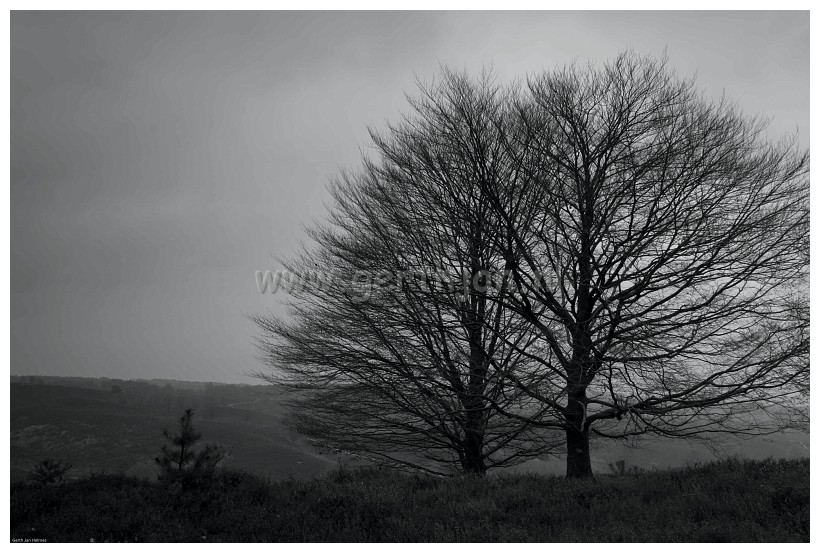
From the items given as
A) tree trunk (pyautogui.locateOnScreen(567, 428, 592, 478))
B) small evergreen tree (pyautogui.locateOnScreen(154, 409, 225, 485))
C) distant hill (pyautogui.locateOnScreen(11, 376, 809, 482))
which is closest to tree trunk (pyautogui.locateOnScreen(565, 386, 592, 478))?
tree trunk (pyautogui.locateOnScreen(567, 428, 592, 478))

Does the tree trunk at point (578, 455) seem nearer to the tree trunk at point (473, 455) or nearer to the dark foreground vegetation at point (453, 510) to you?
the dark foreground vegetation at point (453, 510)

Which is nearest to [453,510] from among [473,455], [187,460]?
[473,455]

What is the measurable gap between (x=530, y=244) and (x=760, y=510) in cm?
501

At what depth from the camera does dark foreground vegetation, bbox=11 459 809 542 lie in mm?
5070

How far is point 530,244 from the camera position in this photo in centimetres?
872

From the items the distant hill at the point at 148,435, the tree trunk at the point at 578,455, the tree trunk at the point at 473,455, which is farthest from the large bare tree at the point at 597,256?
the distant hill at the point at 148,435

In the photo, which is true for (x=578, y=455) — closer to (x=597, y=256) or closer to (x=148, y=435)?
(x=597, y=256)

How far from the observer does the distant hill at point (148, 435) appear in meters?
51.2

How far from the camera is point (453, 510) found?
5.95 m

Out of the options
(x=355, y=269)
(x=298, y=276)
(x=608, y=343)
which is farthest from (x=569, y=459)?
(x=298, y=276)

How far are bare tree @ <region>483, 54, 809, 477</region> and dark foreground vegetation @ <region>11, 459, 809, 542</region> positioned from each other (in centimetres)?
120

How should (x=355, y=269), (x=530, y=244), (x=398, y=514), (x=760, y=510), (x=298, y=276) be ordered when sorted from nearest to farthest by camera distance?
(x=760, y=510), (x=398, y=514), (x=530, y=244), (x=355, y=269), (x=298, y=276)

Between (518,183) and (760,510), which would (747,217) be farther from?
(760,510)

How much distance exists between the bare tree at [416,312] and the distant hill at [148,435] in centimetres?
2428
